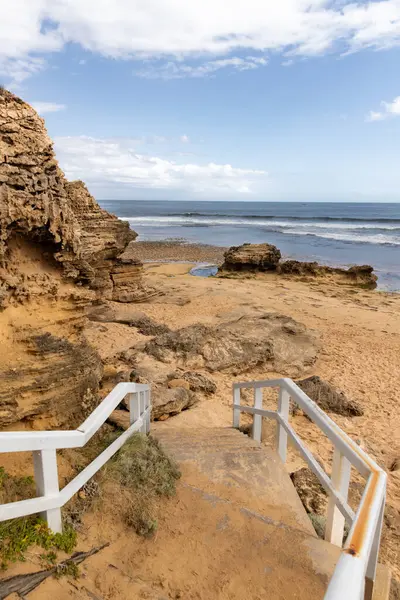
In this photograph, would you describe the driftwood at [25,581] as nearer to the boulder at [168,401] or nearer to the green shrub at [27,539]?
the green shrub at [27,539]

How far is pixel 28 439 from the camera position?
2.59m

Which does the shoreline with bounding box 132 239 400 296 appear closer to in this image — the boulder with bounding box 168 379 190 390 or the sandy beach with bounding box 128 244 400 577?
the sandy beach with bounding box 128 244 400 577

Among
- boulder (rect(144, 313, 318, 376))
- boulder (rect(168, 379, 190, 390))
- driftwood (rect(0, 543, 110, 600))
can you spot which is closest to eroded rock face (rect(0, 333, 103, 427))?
driftwood (rect(0, 543, 110, 600))

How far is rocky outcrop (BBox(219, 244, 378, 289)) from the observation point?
77.0 ft

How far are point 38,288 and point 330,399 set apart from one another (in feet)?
21.4

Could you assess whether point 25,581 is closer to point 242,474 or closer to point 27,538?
point 27,538

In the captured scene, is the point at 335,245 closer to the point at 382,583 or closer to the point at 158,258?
the point at 158,258

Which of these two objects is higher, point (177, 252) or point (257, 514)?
point (257, 514)

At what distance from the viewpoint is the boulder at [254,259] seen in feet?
84.1

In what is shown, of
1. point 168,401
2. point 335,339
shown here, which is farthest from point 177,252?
point 168,401

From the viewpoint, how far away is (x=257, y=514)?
11.8ft

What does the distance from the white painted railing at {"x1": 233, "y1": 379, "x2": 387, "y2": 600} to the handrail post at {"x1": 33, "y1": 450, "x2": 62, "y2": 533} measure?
1.88m

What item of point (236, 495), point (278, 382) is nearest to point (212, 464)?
point (236, 495)

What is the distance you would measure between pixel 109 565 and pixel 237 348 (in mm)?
8217
